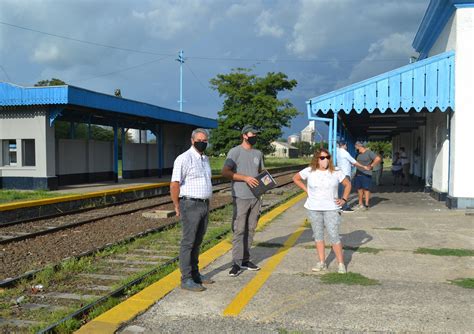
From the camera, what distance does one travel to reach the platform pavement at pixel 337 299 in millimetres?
4305

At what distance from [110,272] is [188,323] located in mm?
2588

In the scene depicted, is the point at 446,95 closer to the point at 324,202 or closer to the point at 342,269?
the point at 324,202

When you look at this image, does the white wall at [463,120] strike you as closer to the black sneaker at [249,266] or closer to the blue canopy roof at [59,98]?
the black sneaker at [249,266]

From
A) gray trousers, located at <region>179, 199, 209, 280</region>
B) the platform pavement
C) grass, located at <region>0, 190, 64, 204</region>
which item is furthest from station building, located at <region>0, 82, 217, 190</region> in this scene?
gray trousers, located at <region>179, 199, 209, 280</region>

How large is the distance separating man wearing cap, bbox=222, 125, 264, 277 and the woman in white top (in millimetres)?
724

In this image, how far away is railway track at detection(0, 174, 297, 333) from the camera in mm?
4660

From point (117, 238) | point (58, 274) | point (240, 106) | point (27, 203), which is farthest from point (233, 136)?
point (58, 274)

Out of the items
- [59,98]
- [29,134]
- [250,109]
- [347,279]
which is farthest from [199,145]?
[250,109]

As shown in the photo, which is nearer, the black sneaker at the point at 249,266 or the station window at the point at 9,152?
the black sneaker at the point at 249,266

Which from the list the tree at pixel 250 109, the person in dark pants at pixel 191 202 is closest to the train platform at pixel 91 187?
the person in dark pants at pixel 191 202

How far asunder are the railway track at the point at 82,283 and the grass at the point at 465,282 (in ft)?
11.7

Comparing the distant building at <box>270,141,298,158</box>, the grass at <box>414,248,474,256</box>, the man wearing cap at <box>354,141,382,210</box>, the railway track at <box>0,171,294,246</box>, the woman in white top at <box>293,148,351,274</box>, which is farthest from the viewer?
the distant building at <box>270,141,298,158</box>

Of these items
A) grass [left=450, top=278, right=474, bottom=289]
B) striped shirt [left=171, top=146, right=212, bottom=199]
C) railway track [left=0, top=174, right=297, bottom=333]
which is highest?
striped shirt [left=171, top=146, right=212, bottom=199]

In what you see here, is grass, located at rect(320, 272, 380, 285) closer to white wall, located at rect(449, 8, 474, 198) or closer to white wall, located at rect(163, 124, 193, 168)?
white wall, located at rect(449, 8, 474, 198)
